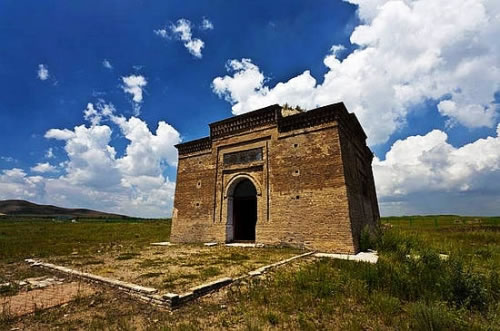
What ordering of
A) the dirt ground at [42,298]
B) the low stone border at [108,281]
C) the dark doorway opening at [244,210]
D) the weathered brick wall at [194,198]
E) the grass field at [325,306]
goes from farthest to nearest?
the weathered brick wall at [194,198] → the dark doorway opening at [244,210] → the low stone border at [108,281] → the dirt ground at [42,298] → the grass field at [325,306]

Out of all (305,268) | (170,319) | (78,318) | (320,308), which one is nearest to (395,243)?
(305,268)

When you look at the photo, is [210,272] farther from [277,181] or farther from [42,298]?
[277,181]

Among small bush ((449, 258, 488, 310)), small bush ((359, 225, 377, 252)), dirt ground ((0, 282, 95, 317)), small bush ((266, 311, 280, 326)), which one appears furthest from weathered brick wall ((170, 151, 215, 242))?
small bush ((449, 258, 488, 310))

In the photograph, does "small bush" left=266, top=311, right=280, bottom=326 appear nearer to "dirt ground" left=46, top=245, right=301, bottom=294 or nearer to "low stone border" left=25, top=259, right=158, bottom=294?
"dirt ground" left=46, top=245, right=301, bottom=294

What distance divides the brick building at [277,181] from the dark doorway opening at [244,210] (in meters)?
0.06

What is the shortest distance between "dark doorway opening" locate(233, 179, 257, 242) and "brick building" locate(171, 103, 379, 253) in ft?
0.18

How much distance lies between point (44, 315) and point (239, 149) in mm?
10619

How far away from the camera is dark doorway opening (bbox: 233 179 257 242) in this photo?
14.0 m

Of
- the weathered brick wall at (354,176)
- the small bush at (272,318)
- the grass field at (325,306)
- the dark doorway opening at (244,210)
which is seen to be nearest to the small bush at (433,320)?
the grass field at (325,306)

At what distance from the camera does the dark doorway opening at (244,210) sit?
13969 millimetres

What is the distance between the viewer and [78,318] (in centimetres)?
391

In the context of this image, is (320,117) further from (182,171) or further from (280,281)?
(182,171)

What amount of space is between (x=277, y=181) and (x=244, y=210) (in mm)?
3393

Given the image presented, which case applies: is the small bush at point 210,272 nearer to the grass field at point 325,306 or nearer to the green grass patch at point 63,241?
the grass field at point 325,306
